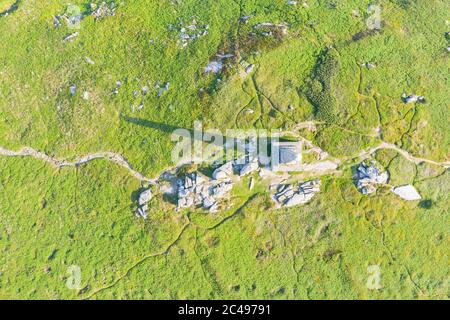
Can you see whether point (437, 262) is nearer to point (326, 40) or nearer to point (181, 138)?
point (326, 40)

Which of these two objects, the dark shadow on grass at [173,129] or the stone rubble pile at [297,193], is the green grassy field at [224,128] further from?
the stone rubble pile at [297,193]

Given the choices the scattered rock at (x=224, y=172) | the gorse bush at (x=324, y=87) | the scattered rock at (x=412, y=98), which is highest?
the gorse bush at (x=324, y=87)

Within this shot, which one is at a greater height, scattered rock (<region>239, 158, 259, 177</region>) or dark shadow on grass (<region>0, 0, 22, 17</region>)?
dark shadow on grass (<region>0, 0, 22, 17</region>)

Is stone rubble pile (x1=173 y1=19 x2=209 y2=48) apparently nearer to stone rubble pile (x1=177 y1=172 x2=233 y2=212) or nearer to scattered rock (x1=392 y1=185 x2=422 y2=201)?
stone rubble pile (x1=177 y1=172 x2=233 y2=212)

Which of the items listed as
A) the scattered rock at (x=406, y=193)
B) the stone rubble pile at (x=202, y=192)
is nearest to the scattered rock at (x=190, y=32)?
the stone rubble pile at (x=202, y=192)

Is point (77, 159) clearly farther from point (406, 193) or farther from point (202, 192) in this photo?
point (406, 193)

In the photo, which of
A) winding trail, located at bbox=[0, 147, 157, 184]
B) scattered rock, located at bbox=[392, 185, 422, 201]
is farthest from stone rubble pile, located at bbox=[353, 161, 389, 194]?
winding trail, located at bbox=[0, 147, 157, 184]
